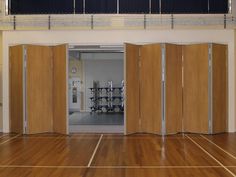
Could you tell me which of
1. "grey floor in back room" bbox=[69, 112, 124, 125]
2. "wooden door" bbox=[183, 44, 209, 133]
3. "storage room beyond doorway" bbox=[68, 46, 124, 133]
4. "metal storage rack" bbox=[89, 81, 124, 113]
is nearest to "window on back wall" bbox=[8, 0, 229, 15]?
"wooden door" bbox=[183, 44, 209, 133]

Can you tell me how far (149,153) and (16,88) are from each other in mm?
4846

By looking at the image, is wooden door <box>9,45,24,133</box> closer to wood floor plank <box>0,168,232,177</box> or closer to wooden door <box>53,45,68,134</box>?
wooden door <box>53,45,68,134</box>

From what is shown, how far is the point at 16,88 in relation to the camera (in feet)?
31.7

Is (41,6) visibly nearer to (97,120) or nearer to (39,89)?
(39,89)

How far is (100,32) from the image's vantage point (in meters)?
10.0

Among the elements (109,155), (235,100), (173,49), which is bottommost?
(109,155)

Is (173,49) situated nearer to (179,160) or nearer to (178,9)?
(178,9)

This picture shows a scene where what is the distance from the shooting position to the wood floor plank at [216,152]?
6012 millimetres

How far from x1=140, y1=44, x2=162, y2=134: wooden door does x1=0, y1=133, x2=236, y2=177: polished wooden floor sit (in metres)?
0.45

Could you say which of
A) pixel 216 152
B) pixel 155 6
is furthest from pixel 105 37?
pixel 216 152

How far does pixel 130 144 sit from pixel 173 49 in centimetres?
327

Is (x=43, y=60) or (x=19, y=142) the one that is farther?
(x=43, y=60)

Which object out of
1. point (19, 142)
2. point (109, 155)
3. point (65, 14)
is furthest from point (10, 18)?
point (109, 155)

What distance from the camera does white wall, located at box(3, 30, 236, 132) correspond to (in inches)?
389
